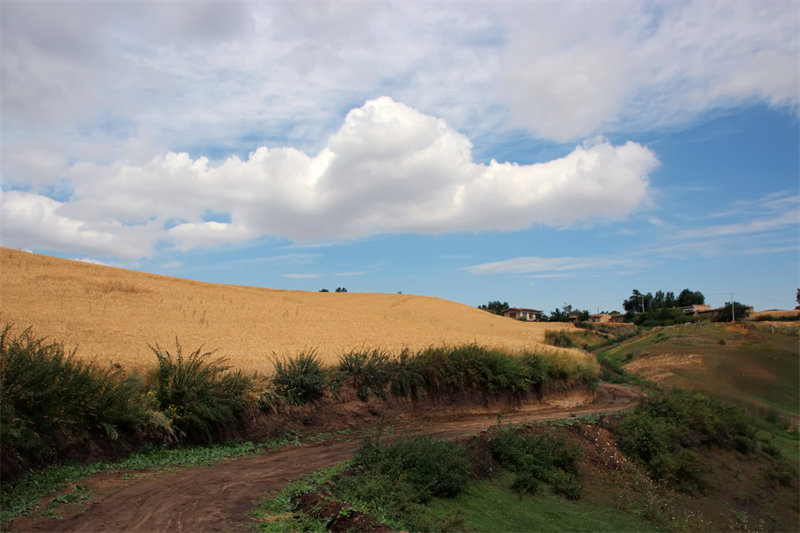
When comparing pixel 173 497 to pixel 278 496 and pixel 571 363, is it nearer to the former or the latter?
pixel 278 496

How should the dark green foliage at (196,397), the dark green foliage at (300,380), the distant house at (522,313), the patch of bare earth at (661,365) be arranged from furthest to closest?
the distant house at (522,313) → the patch of bare earth at (661,365) → the dark green foliage at (300,380) → the dark green foliage at (196,397)

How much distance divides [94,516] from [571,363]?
2165 centimetres

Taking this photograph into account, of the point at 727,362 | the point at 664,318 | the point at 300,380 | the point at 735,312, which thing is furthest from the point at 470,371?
the point at 735,312

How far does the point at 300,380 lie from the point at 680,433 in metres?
13.1

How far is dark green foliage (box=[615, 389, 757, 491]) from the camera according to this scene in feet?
51.6

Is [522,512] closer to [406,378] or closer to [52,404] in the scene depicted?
[406,378]

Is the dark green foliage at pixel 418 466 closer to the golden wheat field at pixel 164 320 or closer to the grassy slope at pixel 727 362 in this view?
the golden wheat field at pixel 164 320

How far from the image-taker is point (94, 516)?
7.05m

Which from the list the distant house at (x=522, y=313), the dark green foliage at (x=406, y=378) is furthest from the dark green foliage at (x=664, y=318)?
the dark green foliage at (x=406, y=378)

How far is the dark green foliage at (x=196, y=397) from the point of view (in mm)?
11797

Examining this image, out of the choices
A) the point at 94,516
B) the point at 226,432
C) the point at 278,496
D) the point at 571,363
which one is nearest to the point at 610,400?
the point at 571,363

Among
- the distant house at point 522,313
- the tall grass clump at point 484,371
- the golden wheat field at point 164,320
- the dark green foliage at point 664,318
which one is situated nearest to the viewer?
the golden wheat field at point 164,320

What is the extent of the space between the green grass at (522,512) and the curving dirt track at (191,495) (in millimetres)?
2867

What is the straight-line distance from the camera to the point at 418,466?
10023mm
